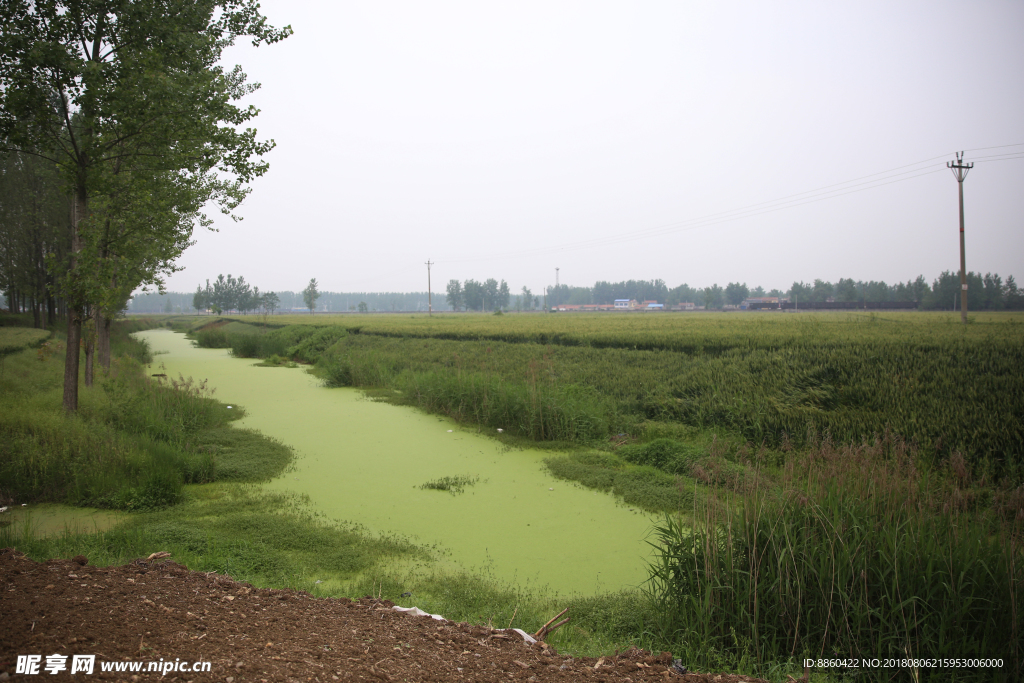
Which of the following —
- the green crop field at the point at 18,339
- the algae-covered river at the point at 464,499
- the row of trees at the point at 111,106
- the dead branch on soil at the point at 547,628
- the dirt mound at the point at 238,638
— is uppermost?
the row of trees at the point at 111,106

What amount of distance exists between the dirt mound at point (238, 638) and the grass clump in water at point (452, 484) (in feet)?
9.60

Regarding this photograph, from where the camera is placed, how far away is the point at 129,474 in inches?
205

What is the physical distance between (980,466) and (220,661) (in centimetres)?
696

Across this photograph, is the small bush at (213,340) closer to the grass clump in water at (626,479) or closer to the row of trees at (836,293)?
the grass clump in water at (626,479)

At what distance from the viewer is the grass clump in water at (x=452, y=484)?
585cm

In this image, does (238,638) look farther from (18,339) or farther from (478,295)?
(478,295)

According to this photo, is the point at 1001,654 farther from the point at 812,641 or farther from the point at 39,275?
the point at 39,275

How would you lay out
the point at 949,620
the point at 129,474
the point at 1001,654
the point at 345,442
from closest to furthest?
the point at 1001,654
the point at 949,620
the point at 129,474
the point at 345,442

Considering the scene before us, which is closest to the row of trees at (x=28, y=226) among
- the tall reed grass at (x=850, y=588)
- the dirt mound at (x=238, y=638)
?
the dirt mound at (x=238, y=638)

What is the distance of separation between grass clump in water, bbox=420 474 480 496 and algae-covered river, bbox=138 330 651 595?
92 mm

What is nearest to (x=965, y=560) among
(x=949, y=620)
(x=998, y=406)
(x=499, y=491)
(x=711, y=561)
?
(x=949, y=620)

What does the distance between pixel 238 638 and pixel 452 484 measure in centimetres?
380

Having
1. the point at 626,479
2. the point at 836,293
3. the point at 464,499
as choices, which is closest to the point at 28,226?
the point at 464,499

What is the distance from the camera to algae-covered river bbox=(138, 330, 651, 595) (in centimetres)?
411
